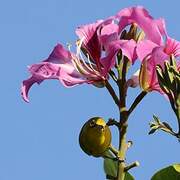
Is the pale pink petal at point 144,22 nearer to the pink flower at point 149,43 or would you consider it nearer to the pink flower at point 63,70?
the pink flower at point 149,43

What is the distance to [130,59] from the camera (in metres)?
3.20

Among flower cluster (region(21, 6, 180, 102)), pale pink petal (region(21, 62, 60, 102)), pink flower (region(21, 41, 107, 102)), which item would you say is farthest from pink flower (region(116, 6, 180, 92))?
pale pink petal (region(21, 62, 60, 102))

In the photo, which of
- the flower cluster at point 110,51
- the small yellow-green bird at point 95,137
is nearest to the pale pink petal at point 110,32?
the flower cluster at point 110,51

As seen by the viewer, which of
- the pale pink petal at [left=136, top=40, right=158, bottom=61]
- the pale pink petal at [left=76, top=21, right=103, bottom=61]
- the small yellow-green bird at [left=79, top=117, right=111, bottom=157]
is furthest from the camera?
the pale pink petal at [left=76, top=21, right=103, bottom=61]

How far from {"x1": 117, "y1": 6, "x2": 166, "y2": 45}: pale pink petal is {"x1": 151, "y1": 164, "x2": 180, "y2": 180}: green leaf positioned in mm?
398

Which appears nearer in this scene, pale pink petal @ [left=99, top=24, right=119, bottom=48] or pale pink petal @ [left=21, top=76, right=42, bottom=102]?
pale pink petal @ [left=99, top=24, right=119, bottom=48]

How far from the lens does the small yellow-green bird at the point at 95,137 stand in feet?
10.6

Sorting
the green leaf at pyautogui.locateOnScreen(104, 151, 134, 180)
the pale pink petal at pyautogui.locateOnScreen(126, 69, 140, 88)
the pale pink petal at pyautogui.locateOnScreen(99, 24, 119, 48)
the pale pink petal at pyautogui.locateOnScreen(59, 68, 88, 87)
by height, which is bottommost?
the green leaf at pyautogui.locateOnScreen(104, 151, 134, 180)

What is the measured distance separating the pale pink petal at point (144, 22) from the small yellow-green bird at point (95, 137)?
0.31 meters

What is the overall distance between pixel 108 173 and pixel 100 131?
15cm

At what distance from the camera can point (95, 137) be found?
10.7ft

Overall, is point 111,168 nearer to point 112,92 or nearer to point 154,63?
point 112,92

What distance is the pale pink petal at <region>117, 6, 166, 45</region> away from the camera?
324cm

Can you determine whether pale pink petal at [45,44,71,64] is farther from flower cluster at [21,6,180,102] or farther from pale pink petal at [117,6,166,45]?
pale pink petal at [117,6,166,45]
